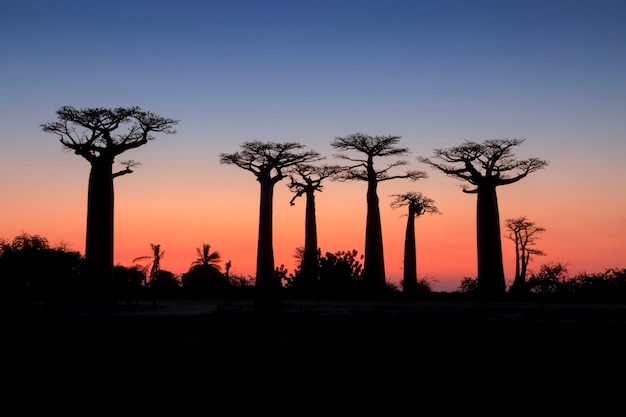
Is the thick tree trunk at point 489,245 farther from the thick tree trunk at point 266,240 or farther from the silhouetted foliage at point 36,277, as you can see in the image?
the silhouetted foliage at point 36,277

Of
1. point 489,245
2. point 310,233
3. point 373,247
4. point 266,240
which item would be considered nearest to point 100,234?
point 266,240

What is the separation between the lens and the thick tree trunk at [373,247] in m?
34.0

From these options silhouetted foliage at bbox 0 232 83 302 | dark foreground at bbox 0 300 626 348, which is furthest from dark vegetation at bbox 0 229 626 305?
dark foreground at bbox 0 300 626 348

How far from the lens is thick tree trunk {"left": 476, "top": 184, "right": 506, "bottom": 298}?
31.8m

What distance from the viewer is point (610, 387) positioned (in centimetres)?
800

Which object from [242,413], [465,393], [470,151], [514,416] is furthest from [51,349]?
[470,151]

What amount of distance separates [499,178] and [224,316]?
19.5 metres

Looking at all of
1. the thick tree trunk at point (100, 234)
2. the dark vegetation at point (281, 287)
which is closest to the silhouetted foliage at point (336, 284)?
the dark vegetation at point (281, 287)

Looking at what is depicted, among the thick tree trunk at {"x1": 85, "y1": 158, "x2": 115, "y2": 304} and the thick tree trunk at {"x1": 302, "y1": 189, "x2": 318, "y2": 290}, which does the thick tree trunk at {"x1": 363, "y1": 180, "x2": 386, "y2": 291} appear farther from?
the thick tree trunk at {"x1": 85, "y1": 158, "x2": 115, "y2": 304}

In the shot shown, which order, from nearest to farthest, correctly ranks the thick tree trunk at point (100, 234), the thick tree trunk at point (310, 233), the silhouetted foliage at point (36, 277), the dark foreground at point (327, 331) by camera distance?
the dark foreground at point (327, 331) → the thick tree trunk at point (100, 234) → the silhouetted foliage at point (36, 277) → the thick tree trunk at point (310, 233)

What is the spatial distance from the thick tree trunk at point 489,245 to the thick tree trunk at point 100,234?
16.6 metres

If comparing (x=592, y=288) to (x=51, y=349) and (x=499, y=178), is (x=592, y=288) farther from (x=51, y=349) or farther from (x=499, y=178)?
(x=51, y=349)

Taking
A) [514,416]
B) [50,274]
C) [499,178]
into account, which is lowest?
[514,416]

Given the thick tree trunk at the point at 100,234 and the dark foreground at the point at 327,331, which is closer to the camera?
the dark foreground at the point at 327,331
